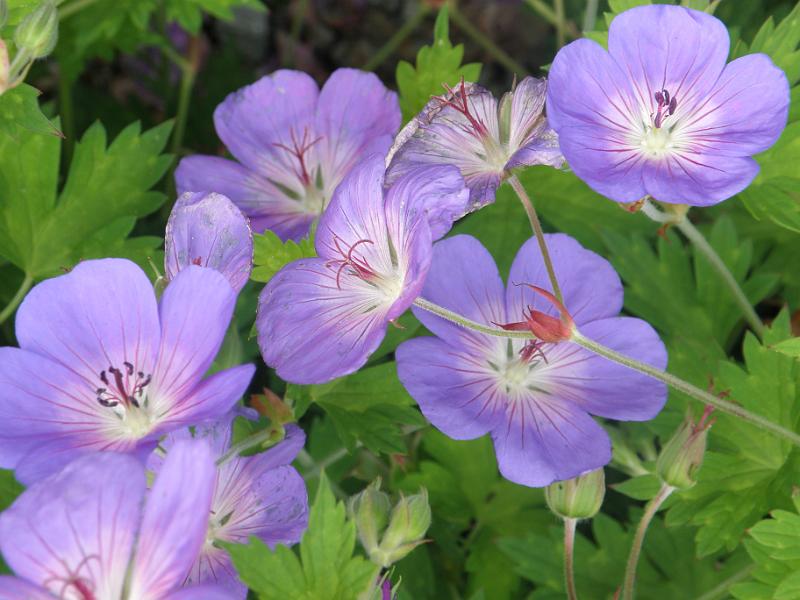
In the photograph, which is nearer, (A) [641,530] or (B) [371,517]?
(B) [371,517]

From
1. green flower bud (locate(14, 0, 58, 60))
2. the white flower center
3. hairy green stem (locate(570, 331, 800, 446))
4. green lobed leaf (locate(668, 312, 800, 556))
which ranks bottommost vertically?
green lobed leaf (locate(668, 312, 800, 556))

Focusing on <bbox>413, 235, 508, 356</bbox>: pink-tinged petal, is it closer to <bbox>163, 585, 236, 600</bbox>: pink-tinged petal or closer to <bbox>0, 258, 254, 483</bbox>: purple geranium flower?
<bbox>0, 258, 254, 483</bbox>: purple geranium flower

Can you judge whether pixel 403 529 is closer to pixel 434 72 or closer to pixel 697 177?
pixel 697 177

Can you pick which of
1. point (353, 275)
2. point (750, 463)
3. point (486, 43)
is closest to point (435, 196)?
Result: point (353, 275)

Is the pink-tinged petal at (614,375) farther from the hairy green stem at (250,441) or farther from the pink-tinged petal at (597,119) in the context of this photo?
the hairy green stem at (250,441)

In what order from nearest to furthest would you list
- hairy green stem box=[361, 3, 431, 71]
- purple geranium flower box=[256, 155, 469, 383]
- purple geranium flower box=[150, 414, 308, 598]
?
purple geranium flower box=[256, 155, 469, 383] < purple geranium flower box=[150, 414, 308, 598] < hairy green stem box=[361, 3, 431, 71]

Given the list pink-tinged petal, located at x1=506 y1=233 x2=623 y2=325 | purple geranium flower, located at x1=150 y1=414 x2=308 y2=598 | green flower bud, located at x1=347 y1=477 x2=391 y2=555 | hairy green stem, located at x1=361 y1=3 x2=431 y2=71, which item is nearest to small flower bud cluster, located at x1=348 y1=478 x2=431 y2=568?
green flower bud, located at x1=347 y1=477 x2=391 y2=555

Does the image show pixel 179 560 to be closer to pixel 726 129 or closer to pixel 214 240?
pixel 214 240
